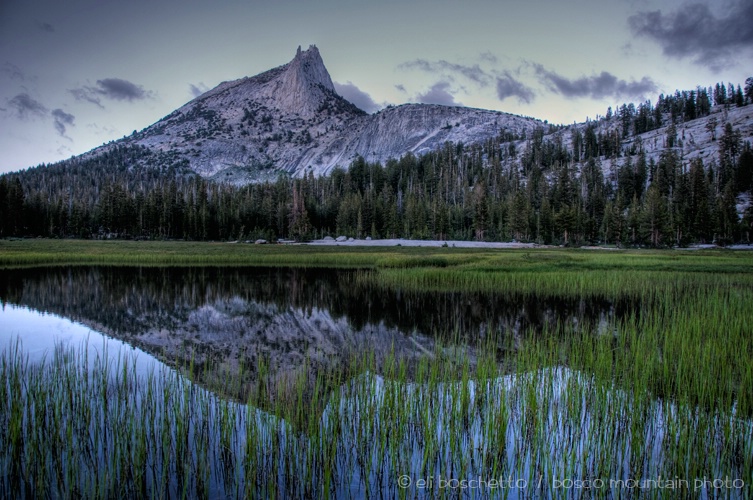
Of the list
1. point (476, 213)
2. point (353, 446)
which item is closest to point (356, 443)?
point (353, 446)

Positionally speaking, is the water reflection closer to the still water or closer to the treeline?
the still water

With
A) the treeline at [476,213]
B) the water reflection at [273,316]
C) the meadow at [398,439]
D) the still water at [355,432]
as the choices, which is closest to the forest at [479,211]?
the treeline at [476,213]

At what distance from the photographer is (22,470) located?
5.32 metres

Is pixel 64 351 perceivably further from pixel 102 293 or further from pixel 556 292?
pixel 556 292

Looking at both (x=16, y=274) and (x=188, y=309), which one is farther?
(x=16, y=274)

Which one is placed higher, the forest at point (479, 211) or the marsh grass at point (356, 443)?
the forest at point (479, 211)

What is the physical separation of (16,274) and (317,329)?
30345 millimetres

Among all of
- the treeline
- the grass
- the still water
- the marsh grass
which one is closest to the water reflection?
the still water

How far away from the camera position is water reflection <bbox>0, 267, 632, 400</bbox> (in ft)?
38.7

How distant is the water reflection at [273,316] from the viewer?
1179 cm

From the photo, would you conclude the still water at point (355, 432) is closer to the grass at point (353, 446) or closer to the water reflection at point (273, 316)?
the grass at point (353, 446)

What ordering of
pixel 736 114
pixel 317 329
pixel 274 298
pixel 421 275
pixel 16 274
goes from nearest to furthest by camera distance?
pixel 317 329 < pixel 274 298 < pixel 421 275 < pixel 16 274 < pixel 736 114

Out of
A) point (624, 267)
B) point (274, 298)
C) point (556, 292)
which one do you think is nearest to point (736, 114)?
point (624, 267)

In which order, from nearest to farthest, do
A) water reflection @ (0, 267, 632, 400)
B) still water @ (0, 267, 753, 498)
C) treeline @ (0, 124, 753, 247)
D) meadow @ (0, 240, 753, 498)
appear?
meadow @ (0, 240, 753, 498), still water @ (0, 267, 753, 498), water reflection @ (0, 267, 632, 400), treeline @ (0, 124, 753, 247)
